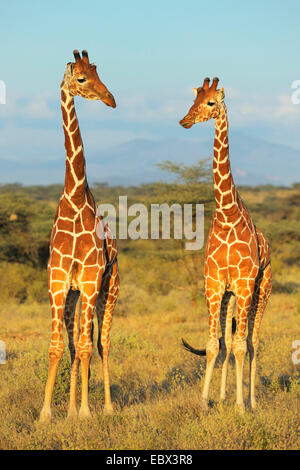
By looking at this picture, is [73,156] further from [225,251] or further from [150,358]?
[150,358]

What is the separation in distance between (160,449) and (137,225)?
547 inches

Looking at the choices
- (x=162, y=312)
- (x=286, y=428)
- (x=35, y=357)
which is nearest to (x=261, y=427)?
(x=286, y=428)

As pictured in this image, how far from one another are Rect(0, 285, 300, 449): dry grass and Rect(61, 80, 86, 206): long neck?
235cm

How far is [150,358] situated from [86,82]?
4869 mm

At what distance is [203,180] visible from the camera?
50.8 ft

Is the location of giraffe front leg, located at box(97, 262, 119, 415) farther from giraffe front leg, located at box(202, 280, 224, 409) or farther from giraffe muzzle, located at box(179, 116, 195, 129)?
giraffe muzzle, located at box(179, 116, 195, 129)

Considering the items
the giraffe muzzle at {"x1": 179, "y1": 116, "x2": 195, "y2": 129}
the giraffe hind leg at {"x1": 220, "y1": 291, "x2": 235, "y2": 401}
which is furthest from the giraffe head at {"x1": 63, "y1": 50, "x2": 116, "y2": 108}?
the giraffe hind leg at {"x1": 220, "y1": 291, "x2": 235, "y2": 401}

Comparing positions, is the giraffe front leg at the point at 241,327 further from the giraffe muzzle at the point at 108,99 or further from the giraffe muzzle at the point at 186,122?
the giraffe muzzle at the point at 108,99

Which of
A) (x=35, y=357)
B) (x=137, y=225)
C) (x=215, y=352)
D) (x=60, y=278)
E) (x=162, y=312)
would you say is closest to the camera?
(x=60, y=278)

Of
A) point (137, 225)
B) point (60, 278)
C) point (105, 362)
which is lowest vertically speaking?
point (105, 362)

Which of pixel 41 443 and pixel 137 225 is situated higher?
Result: pixel 137 225

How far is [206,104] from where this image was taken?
19.1ft
